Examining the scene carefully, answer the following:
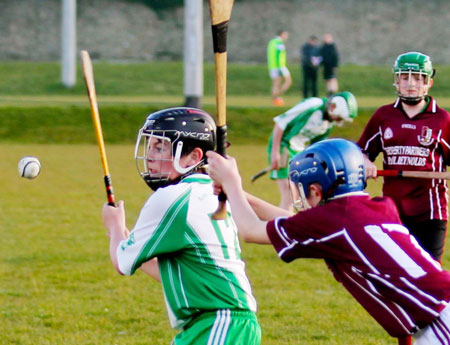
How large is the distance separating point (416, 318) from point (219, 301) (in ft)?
2.64

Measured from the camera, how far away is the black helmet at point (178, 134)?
154 inches

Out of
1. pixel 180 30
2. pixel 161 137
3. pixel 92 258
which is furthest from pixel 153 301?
pixel 180 30

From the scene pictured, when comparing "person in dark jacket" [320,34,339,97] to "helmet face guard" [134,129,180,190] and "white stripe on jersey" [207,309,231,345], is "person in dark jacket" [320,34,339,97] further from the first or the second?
"white stripe on jersey" [207,309,231,345]

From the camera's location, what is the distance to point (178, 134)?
3.92 meters

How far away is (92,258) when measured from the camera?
914cm

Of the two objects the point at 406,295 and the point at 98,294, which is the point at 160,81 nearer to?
the point at 98,294

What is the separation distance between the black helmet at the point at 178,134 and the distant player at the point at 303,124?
5.66 metres

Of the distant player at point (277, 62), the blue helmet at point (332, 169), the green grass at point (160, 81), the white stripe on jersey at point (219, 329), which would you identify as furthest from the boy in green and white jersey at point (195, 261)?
the green grass at point (160, 81)

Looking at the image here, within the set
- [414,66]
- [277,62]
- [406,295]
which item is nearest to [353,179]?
[406,295]

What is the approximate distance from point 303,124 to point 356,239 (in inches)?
→ 267

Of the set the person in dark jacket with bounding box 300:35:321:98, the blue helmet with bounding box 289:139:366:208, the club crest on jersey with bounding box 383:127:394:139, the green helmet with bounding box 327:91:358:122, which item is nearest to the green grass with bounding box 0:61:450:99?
the person in dark jacket with bounding box 300:35:321:98

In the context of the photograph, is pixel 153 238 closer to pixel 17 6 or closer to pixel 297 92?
pixel 297 92

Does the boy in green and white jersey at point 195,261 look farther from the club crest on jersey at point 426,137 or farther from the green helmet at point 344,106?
the green helmet at point 344,106

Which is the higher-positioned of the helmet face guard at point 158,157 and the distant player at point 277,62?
the helmet face guard at point 158,157
